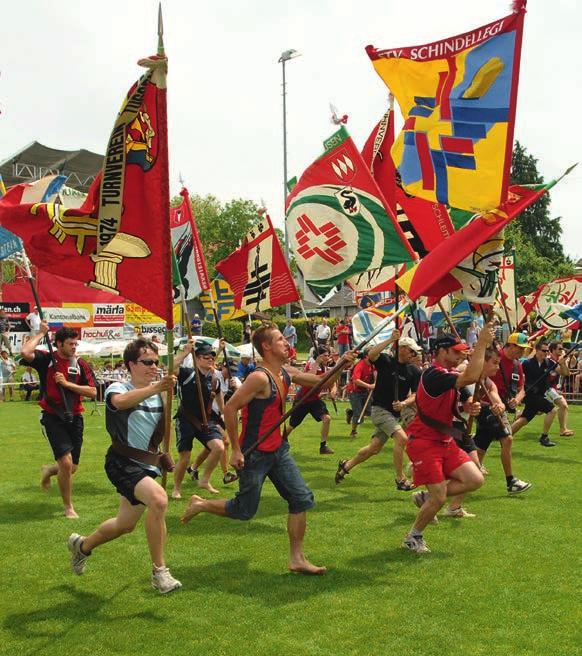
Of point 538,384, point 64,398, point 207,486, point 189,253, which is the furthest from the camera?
point 538,384

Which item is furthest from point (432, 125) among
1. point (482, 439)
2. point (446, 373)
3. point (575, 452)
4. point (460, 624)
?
point (575, 452)

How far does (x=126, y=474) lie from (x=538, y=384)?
31.0 feet

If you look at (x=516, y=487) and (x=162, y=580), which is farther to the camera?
(x=516, y=487)

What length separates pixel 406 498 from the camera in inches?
371

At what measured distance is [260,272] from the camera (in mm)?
13055

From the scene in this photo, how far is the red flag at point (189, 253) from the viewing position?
1192 centimetres

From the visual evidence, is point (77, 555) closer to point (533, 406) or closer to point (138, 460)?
point (138, 460)

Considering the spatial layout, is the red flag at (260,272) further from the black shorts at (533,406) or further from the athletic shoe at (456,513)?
the athletic shoe at (456,513)

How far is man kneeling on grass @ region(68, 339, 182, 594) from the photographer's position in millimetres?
5684

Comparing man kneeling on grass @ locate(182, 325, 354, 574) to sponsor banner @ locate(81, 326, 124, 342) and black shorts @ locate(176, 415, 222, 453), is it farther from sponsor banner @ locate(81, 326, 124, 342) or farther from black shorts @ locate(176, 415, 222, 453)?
sponsor banner @ locate(81, 326, 124, 342)

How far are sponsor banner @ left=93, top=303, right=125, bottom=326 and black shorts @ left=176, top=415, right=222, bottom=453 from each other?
1776cm

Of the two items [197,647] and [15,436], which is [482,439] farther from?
[15,436]

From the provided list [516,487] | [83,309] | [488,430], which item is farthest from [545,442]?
[83,309]

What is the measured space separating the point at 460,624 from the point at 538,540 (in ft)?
8.05
